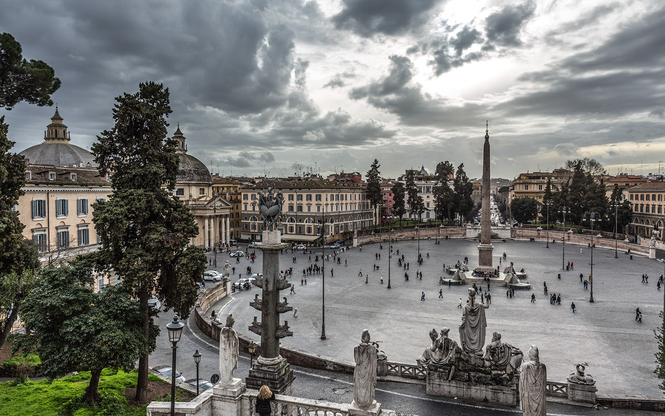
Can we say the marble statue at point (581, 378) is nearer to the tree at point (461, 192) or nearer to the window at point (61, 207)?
the window at point (61, 207)

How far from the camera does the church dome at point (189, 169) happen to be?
68.3 metres

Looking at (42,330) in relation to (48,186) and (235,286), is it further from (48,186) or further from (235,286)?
(235,286)

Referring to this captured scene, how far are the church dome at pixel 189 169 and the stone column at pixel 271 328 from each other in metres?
60.6

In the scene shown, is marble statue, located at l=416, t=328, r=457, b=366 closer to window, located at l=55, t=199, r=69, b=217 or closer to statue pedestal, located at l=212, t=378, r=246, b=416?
statue pedestal, located at l=212, t=378, r=246, b=416

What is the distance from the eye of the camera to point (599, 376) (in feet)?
61.7

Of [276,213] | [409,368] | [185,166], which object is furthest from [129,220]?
[185,166]

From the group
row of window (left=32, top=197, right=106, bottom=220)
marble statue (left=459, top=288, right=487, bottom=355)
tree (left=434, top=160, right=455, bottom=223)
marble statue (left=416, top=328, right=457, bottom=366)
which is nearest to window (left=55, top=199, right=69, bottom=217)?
row of window (left=32, top=197, right=106, bottom=220)

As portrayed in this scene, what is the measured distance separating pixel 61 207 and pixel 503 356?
93.1 feet

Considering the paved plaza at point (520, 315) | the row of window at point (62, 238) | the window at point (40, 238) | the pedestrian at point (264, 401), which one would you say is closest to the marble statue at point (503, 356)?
the paved plaza at point (520, 315)

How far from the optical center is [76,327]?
12.2 m

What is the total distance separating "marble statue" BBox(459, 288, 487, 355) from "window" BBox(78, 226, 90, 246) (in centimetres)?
2742

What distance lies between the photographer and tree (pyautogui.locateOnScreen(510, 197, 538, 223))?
91.6 metres

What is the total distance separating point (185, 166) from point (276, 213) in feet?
204

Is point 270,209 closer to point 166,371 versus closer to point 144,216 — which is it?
point 144,216
